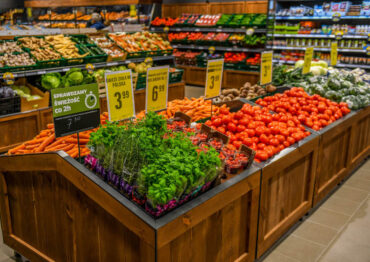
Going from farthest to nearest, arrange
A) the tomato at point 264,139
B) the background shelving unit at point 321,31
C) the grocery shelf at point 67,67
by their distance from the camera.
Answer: the background shelving unit at point 321,31, the grocery shelf at point 67,67, the tomato at point 264,139

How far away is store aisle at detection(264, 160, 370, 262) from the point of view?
2787 mm

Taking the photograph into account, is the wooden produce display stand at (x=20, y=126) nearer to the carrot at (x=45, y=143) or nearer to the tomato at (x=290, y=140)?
the carrot at (x=45, y=143)

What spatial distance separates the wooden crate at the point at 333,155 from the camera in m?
3.38

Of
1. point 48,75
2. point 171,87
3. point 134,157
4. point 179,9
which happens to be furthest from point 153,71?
point 179,9

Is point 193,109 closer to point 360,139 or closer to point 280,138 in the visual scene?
point 280,138

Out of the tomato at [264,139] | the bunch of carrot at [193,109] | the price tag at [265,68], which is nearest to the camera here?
the tomato at [264,139]

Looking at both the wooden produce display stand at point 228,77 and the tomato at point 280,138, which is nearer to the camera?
the tomato at point 280,138

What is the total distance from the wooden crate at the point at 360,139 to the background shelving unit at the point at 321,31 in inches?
156

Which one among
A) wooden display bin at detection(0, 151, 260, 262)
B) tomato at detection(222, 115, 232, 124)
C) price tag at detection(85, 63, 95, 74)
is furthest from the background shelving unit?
wooden display bin at detection(0, 151, 260, 262)

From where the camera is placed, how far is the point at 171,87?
690cm

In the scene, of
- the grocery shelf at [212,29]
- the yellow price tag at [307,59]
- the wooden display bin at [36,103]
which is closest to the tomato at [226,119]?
the yellow price tag at [307,59]

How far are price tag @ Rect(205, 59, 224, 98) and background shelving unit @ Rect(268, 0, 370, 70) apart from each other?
5.85 meters

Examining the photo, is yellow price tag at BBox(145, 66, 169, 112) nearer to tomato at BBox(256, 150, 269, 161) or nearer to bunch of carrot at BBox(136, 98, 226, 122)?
bunch of carrot at BBox(136, 98, 226, 122)

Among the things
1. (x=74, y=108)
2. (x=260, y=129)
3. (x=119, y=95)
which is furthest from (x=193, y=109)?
(x=74, y=108)
